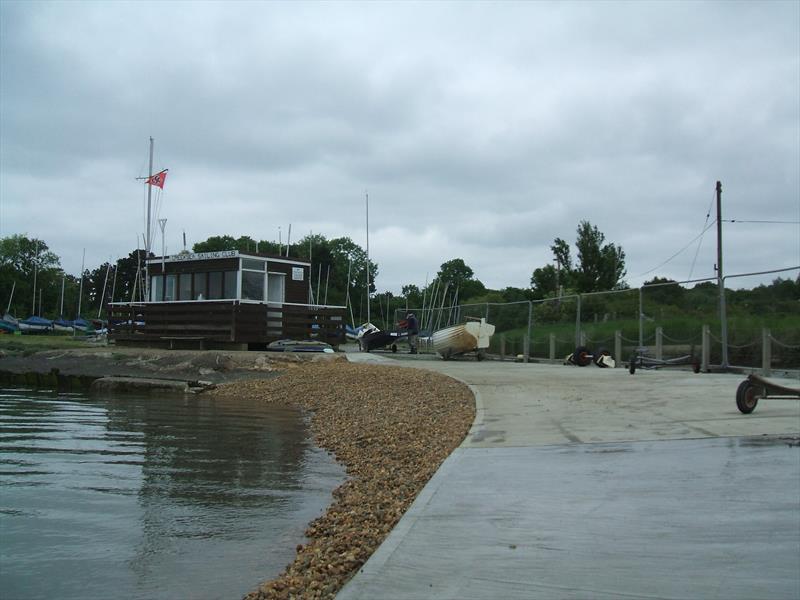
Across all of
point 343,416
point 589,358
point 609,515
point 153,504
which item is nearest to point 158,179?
point 589,358

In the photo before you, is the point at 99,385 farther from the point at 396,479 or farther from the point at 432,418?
the point at 396,479

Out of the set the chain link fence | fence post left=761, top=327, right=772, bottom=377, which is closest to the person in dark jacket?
the chain link fence

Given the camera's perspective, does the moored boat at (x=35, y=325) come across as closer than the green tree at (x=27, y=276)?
Yes

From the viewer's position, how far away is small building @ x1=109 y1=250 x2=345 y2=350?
24.7m

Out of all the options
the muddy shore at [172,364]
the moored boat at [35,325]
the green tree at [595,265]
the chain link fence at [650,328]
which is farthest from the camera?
the moored boat at [35,325]

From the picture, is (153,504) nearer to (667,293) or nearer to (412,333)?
(667,293)

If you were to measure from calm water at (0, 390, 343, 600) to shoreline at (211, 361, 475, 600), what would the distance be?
295 millimetres

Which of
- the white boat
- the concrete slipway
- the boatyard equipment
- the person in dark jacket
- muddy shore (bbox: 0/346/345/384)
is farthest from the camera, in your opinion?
the person in dark jacket

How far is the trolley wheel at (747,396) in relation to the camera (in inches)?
335

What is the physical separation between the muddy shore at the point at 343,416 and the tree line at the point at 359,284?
21.3 ft

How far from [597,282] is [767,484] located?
3372 centimetres

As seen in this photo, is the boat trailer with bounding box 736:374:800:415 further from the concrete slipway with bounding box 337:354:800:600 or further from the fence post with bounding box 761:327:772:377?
the fence post with bounding box 761:327:772:377

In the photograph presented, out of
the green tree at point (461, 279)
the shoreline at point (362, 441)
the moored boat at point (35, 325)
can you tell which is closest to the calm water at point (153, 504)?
the shoreline at point (362, 441)

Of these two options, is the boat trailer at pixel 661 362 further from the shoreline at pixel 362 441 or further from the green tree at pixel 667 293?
the shoreline at pixel 362 441
